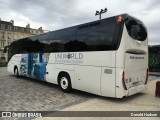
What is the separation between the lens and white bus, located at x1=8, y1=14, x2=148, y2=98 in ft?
21.5

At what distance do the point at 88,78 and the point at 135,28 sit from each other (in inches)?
109

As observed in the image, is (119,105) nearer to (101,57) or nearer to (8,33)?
(101,57)

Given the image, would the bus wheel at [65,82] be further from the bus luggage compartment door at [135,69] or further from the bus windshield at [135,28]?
the bus windshield at [135,28]

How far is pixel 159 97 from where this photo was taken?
25.6 ft

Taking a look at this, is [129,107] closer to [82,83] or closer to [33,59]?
[82,83]

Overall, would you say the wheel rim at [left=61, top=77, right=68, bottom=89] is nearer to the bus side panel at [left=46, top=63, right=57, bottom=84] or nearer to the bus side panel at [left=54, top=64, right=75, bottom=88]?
→ the bus side panel at [left=54, top=64, right=75, bottom=88]

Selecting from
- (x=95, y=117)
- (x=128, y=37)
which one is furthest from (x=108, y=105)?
(x=128, y=37)

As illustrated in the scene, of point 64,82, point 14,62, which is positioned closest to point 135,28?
point 64,82

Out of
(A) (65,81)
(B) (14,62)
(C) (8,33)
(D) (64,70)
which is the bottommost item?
(A) (65,81)

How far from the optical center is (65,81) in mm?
8812

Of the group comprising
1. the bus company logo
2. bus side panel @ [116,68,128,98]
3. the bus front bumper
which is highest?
the bus company logo

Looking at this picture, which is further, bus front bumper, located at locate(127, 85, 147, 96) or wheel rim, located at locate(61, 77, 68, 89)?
wheel rim, located at locate(61, 77, 68, 89)

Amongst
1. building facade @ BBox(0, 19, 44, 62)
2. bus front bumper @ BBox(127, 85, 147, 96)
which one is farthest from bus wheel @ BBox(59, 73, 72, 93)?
building facade @ BBox(0, 19, 44, 62)

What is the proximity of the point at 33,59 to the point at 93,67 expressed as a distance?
536 centimetres
